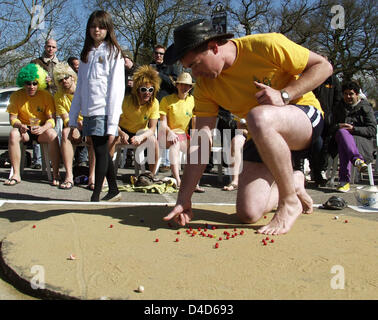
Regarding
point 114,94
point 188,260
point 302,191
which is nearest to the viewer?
point 188,260

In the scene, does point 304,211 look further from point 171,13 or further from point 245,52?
point 171,13

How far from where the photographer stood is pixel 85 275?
2.34 meters

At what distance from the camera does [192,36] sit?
122 inches

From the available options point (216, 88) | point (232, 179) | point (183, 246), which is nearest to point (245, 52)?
point (216, 88)

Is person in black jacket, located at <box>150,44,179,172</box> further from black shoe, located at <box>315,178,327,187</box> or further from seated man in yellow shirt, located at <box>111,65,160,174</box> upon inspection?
black shoe, located at <box>315,178,327,187</box>

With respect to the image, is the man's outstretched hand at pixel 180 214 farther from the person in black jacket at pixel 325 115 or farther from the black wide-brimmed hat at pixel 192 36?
the person in black jacket at pixel 325 115

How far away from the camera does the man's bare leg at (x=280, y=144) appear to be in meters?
3.11

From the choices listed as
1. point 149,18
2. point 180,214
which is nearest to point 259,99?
point 180,214

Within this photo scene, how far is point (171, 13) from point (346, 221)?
20410 mm

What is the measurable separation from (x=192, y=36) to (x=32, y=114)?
4.32 metres

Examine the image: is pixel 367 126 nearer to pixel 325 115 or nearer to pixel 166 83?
pixel 325 115

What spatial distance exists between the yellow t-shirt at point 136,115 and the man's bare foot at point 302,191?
3344 millimetres

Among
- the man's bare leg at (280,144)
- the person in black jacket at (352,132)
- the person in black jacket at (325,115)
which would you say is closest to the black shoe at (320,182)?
the person in black jacket at (325,115)

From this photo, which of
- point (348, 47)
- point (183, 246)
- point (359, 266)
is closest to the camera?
point (359, 266)
